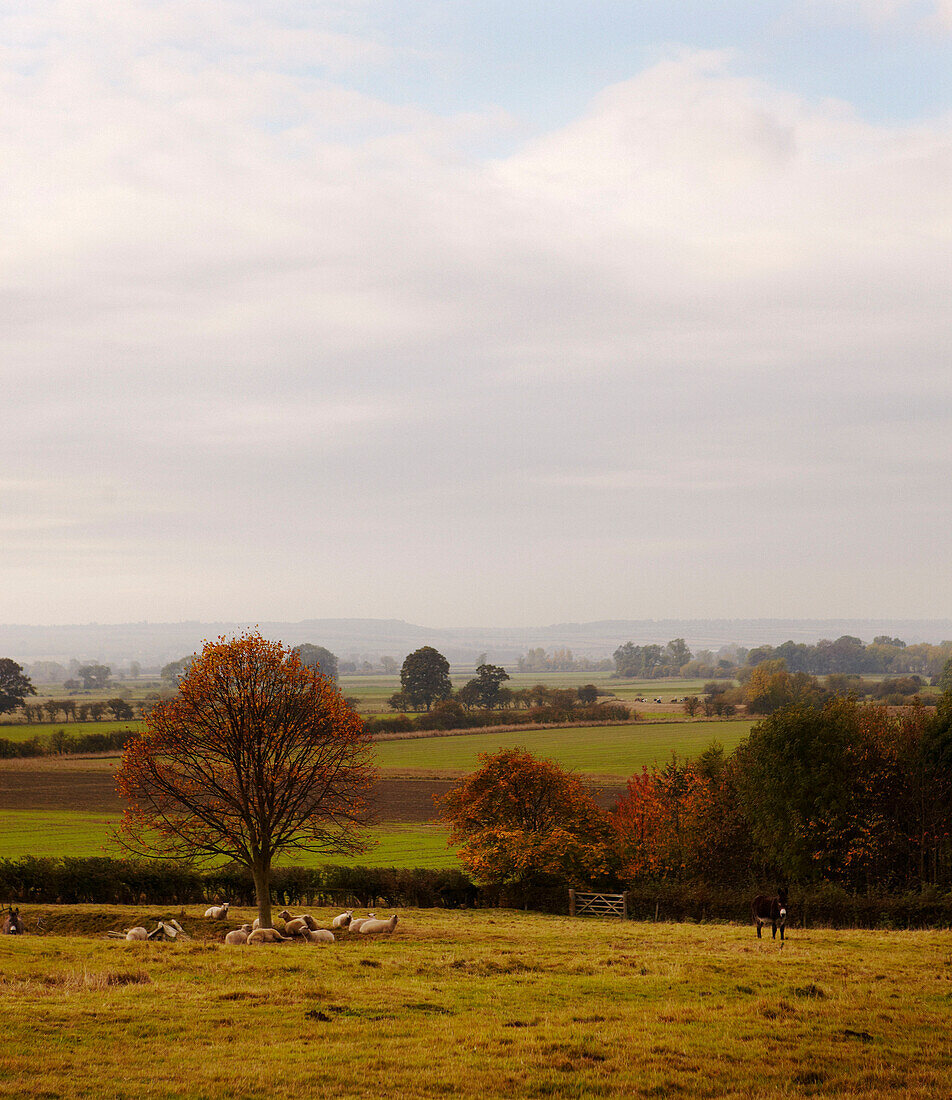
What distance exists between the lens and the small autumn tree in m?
46.2

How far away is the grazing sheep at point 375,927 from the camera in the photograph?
31.2m

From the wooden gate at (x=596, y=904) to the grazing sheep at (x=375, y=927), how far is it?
1367 centimetres

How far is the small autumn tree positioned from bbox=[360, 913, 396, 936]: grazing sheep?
15202 millimetres

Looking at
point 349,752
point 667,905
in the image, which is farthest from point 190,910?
point 667,905

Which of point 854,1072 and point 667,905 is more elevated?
point 854,1072

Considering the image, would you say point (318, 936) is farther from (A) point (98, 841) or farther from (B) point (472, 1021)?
(A) point (98, 841)

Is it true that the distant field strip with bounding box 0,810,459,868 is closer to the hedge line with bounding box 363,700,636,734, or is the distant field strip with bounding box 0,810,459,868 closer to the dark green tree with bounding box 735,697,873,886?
the dark green tree with bounding box 735,697,873,886

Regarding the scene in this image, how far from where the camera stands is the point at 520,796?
167ft

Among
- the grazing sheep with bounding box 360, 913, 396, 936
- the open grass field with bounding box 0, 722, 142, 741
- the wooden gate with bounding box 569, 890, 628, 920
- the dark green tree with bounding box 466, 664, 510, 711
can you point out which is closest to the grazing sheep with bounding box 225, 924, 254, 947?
the grazing sheep with bounding box 360, 913, 396, 936

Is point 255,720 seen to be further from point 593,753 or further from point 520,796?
point 593,753

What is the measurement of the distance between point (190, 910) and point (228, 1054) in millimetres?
23282

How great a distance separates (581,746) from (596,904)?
287 feet

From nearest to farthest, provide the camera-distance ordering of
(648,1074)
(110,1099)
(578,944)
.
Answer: (110,1099) → (648,1074) → (578,944)

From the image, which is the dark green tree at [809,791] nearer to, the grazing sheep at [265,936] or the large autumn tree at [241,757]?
the large autumn tree at [241,757]
